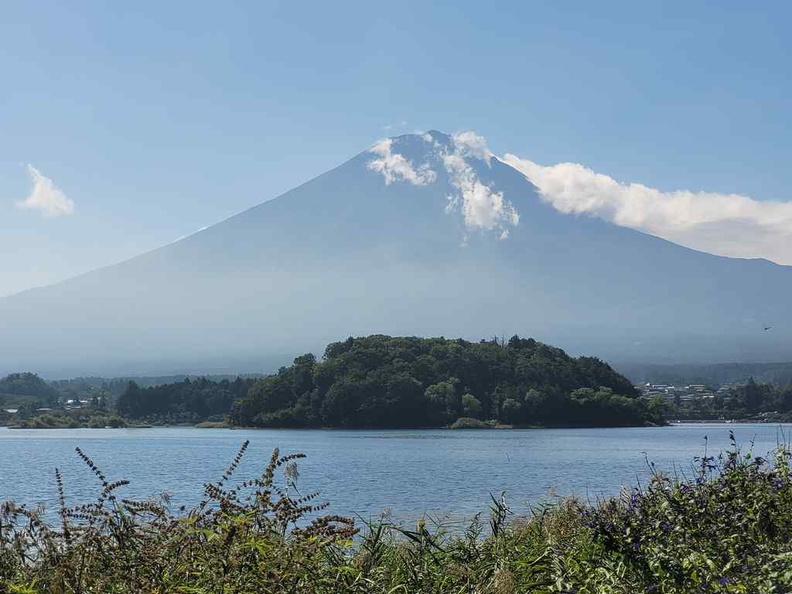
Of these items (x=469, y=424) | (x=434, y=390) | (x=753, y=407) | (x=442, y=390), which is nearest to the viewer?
(x=469, y=424)

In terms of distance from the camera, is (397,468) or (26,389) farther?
(26,389)

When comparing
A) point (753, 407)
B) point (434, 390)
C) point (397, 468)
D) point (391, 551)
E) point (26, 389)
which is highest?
point (26, 389)

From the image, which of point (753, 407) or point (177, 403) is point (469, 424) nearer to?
point (753, 407)

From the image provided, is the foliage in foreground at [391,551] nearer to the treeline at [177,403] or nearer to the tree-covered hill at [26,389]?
the treeline at [177,403]

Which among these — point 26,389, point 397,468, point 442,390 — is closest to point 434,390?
point 442,390

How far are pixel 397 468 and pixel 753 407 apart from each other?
5739 cm

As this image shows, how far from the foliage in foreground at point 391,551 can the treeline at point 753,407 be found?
74.6m

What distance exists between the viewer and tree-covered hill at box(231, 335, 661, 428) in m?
68.1

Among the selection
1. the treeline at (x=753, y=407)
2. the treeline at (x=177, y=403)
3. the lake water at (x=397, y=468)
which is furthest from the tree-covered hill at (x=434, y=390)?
the treeline at (x=177, y=403)

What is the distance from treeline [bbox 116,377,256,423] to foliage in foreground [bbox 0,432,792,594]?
260ft

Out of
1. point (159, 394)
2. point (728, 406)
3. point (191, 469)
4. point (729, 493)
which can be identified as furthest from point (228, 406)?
point (729, 493)

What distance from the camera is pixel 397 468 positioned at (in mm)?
33156

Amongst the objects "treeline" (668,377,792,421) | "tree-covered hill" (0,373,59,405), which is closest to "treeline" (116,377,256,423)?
"tree-covered hill" (0,373,59,405)

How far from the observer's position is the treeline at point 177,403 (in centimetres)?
8619
